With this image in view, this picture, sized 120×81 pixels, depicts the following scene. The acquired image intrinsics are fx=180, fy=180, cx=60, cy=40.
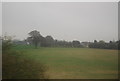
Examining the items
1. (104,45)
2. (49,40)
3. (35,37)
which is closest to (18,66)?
(35,37)

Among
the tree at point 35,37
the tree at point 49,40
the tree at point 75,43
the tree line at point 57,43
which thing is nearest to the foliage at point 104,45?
the tree line at point 57,43

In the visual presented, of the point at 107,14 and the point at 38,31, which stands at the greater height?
the point at 107,14

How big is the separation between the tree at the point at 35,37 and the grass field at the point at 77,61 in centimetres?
13

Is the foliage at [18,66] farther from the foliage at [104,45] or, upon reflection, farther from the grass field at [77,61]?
the foliage at [104,45]

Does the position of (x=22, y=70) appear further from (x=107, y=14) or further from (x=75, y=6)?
(x=107, y=14)

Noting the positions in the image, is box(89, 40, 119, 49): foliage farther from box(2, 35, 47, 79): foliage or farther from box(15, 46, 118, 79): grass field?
box(2, 35, 47, 79): foliage

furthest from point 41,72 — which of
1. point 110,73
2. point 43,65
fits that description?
point 110,73

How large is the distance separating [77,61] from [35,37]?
2.79ft

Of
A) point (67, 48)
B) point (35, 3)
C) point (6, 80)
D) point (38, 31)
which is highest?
point (35, 3)

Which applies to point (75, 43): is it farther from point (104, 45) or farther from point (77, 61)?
point (104, 45)

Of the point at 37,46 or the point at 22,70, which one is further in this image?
the point at 37,46

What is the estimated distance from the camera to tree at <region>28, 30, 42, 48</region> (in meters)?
3.15

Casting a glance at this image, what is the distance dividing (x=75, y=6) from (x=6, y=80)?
5.68ft

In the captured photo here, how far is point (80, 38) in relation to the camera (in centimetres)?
320
